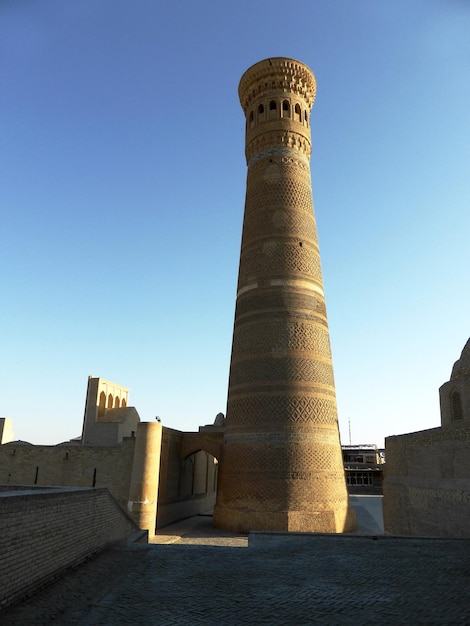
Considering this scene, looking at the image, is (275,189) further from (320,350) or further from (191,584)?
(191,584)

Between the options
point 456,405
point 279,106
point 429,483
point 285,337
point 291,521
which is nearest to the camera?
point 429,483

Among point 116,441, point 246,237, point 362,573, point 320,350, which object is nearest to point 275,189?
point 246,237

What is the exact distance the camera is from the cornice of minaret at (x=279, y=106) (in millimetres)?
19094

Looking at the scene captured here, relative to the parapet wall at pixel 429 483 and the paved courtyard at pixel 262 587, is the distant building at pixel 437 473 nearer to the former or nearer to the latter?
the parapet wall at pixel 429 483

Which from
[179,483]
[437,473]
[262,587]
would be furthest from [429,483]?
[179,483]

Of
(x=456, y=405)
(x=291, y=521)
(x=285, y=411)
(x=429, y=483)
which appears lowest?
(x=291, y=521)

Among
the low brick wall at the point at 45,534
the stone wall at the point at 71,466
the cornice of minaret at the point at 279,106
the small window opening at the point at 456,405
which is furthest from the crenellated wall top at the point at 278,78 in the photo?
the low brick wall at the point at 45,534

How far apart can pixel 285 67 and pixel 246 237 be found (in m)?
6.68

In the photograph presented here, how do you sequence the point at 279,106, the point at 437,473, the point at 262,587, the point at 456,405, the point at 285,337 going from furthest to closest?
the point at 279,106 < the point at 285,337 < the point at 456,405 < the point at 437,473 < the point at 262,587

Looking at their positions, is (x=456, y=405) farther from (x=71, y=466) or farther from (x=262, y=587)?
(x=71, y=466)

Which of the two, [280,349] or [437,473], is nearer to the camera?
[437,473]

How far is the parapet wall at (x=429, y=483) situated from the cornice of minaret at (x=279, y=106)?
37.1 feet

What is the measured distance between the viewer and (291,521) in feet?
49.0

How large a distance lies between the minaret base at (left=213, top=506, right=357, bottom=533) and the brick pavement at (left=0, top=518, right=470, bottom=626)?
547cm
